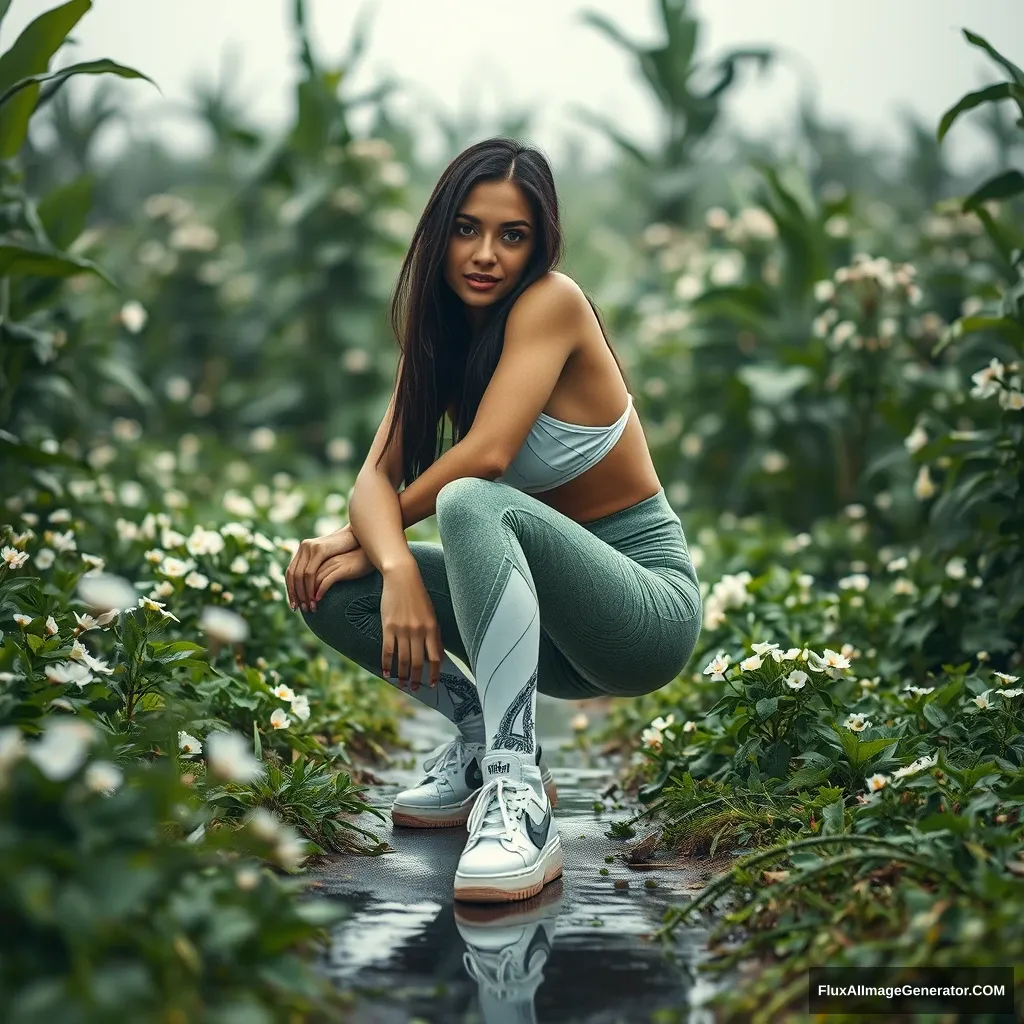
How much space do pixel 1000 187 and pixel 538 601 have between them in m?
1.90

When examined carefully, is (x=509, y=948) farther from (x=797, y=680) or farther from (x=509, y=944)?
(x=797, y=680)

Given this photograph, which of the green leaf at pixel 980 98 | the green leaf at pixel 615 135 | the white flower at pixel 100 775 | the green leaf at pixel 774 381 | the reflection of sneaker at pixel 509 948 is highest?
the green leaf at pixel 615 135

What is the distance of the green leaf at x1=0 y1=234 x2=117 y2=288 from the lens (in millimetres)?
3193

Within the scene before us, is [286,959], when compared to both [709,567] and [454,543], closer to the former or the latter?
[454,543]

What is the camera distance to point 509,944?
182cm

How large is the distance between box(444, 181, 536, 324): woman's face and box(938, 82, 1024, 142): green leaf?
1228 millimetres

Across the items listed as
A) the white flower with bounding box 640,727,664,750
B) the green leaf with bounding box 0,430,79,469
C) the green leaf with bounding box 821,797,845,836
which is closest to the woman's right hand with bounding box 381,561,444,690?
the white flower with bounding box 640,727,664,750

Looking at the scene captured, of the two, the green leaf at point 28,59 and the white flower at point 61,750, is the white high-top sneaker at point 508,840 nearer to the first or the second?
the white flower at point 61,750

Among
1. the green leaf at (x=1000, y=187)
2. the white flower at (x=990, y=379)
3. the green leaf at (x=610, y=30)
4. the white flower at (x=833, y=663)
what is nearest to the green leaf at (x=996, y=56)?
the green leaf at (x=1000, y=187)

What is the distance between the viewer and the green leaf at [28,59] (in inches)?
122

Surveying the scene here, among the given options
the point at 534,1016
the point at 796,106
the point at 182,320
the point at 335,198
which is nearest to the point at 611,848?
the point at 534,1016

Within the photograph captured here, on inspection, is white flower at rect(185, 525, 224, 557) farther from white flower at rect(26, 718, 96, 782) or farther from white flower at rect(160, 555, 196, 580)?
white flower at rect(26, 718, 96, 782)

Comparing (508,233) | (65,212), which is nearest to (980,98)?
(508,233)

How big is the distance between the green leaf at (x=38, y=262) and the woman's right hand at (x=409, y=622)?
4.73ft
